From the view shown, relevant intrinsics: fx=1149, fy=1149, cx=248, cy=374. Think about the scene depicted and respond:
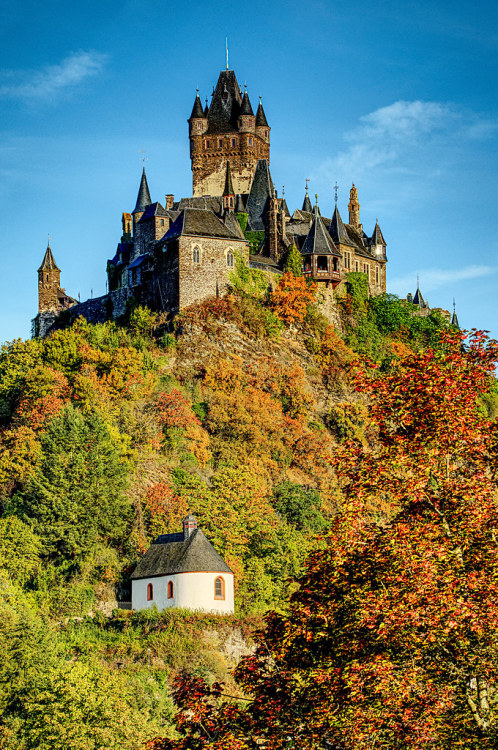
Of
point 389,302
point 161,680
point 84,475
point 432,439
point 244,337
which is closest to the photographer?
point 432,439

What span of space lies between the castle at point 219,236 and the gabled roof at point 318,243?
0.23 ft

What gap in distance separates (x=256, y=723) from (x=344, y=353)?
2267 inches

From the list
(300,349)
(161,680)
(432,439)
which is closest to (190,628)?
(161,680)

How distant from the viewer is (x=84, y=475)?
5600 centimetres

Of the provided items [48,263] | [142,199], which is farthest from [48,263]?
[142,199]

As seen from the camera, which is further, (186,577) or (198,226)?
(198,226)

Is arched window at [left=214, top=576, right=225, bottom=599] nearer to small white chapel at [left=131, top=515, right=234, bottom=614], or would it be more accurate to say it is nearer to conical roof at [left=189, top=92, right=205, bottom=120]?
small white chapel at [left=131, top=515, right=234, bottom=614]

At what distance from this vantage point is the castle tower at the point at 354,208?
307ft

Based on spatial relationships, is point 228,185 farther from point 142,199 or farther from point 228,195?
point 142,199

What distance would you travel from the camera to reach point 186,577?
52.3 m

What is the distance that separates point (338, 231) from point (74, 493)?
36.5 metres

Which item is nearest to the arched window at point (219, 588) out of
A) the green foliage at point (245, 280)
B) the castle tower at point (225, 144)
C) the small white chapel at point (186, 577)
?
the small white chapel at point (186, 577)

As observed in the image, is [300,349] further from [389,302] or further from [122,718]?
[122,718]

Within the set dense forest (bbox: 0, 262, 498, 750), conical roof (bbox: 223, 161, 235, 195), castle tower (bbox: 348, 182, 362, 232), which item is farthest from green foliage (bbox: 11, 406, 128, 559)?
castle tower (bbox: 348, 182, 362, 232)
